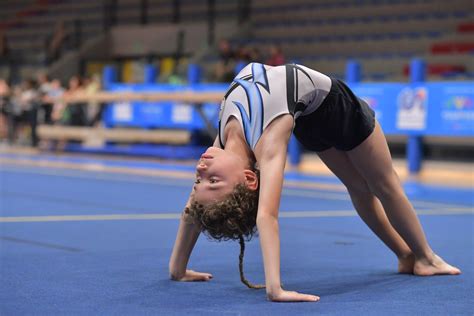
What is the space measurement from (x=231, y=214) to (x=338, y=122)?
77cm

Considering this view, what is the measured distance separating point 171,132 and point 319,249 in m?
10.0

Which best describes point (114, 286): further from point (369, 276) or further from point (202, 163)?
point (369, 276)

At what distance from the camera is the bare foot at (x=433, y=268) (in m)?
4.71

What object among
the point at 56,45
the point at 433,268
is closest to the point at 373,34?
the point at 56,45

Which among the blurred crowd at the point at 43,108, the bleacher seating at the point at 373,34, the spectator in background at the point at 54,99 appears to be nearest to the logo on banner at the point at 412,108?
the bleacher seating at the point at 373,34

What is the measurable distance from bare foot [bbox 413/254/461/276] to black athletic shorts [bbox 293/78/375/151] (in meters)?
0.80

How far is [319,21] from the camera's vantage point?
2139 cm

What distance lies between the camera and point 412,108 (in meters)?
12.9

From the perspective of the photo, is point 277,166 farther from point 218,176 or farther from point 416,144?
point 416,144

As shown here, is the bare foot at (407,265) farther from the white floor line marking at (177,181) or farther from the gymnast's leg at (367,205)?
the white floor line marking at (177,181)

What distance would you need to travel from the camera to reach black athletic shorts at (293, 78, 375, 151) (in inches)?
169

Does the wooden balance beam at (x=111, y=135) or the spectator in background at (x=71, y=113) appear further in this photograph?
the spectator in background at (x=71, y=113)

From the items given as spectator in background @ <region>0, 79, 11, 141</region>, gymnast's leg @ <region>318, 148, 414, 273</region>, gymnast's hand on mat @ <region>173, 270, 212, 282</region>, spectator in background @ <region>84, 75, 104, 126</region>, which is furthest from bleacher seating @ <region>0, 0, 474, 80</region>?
gymnast's hand on mat @ <region>173, 270, 212, 282</region>

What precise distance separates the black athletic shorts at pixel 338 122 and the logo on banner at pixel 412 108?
851cm
